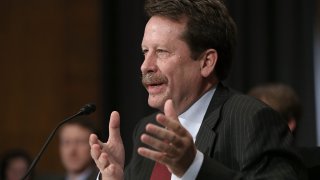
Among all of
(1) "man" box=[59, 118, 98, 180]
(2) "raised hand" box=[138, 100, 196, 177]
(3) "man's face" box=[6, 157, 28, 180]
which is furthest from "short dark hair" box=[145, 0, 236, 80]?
(3) "man's face" box=[6, 157, 28, 180]

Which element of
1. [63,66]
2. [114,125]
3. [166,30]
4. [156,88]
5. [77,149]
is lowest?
A: [77,149]

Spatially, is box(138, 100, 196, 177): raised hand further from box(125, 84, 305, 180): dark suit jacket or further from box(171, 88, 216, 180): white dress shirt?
box(171, 88, 216, 180): white dress shirt

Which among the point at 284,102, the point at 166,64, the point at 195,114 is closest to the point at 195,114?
the point at 195,114

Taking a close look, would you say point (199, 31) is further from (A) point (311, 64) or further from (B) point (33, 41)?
(B) point (33, 41)

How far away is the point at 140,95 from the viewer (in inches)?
248

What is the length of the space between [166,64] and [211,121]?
0.30 metres

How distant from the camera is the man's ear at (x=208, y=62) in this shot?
2.88m

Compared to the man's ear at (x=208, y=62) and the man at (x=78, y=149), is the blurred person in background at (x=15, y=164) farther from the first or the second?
the man's ear at (x=208, y=62)

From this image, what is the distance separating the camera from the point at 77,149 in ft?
17.0

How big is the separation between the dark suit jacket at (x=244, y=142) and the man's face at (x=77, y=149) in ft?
8.15

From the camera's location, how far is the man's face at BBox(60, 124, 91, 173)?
203 inches

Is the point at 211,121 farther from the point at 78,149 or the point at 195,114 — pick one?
the point at 78,149

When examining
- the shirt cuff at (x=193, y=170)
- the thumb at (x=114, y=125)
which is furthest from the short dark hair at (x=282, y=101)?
the shirt cuff at (x=193, y=170)

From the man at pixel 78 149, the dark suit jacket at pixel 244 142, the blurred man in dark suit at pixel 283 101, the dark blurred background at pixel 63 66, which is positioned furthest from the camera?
the dark blurred background at pixel 63 66
